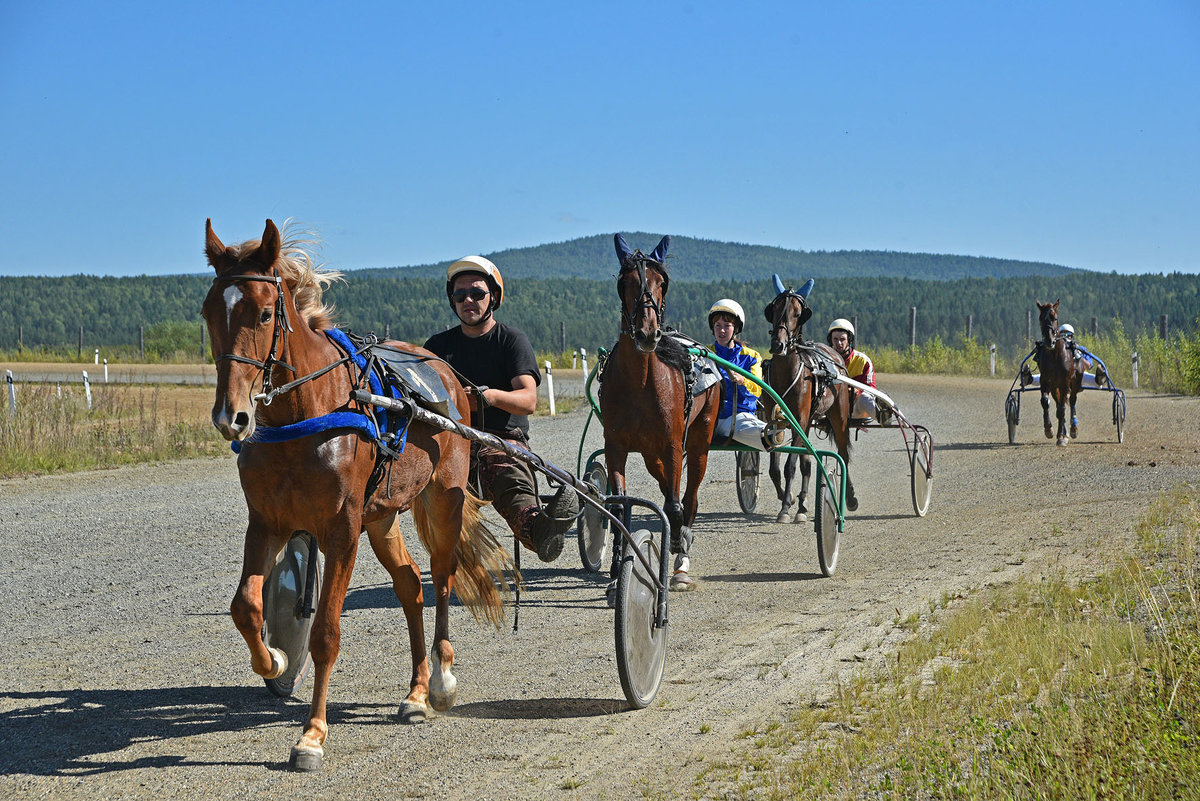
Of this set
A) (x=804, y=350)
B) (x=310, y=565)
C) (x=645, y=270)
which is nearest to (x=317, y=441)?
(x=310, y=565)

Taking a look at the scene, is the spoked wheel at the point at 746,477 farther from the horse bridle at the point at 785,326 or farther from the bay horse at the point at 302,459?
the bay horse at the point at 302,459

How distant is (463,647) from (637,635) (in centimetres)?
156

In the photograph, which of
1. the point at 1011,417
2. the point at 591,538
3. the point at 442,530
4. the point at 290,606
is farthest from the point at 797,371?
the point at 1011,417

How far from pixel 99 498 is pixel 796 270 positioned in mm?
183234

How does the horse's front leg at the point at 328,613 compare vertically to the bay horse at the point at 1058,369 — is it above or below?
below

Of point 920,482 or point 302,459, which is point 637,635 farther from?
point 920,482

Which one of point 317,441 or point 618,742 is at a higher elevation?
point 317,441

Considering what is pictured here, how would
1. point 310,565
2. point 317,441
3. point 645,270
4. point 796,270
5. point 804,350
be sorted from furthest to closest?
1. point 796,270
2. point 804,350
3. point 645,270
4. point 310,565
5. point 317,441

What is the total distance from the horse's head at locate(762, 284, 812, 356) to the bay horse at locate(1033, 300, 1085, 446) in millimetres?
7791

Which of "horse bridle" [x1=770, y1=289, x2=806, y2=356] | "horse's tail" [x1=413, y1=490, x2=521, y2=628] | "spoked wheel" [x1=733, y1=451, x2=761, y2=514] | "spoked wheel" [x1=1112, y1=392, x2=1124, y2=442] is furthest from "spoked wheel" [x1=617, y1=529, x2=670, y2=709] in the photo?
"spoked wheel" [x1=1112, y1=392, x2=1124, y2=442]

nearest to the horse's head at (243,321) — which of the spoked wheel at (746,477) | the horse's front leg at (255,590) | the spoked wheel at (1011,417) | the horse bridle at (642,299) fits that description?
the horse's front leg at (255,590)

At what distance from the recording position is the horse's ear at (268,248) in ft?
13.6

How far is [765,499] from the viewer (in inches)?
492

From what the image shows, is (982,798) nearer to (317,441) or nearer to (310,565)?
(317,441)
